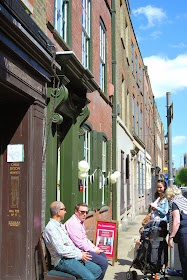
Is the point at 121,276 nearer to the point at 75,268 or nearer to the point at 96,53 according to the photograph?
the point at 75,268

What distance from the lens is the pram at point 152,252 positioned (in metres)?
6.38

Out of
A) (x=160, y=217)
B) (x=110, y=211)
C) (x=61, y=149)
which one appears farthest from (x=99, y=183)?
(x=160, y=217)

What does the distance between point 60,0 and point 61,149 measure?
321 centimetres

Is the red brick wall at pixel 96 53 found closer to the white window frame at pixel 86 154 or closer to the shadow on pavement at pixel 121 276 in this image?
the white window frame at pixel 86 154

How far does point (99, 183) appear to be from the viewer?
1105 cm

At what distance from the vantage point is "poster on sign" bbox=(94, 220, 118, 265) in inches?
312

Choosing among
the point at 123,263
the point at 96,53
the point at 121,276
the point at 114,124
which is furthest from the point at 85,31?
the point at 121,276

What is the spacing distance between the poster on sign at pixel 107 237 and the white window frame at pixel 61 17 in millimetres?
4195

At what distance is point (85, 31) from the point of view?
10055 millimetres

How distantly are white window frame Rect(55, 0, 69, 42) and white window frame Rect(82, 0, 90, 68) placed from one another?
1642mm

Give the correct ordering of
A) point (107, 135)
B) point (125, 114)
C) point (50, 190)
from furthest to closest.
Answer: point (125, 114), point (107, 135), point (50, 190)

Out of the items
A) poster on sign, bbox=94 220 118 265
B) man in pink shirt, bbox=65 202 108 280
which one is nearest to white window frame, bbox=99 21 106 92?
poster on sign, bbox=94 220 118 265

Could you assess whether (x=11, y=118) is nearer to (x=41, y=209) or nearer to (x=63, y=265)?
(x=41, y=209)

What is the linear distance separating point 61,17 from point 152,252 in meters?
5.16
